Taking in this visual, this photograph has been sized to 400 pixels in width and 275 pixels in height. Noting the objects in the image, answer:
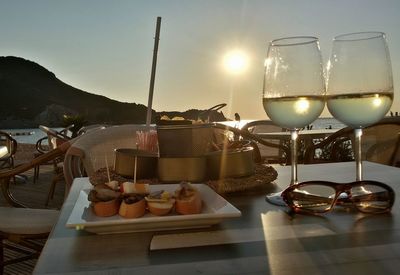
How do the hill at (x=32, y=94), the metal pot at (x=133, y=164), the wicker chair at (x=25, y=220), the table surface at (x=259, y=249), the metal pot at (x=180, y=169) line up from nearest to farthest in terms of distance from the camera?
1. the table surface at (x=259, y=249)
2. the metal pot at (x=180, y=169)
3. the metal pot at (x=133, y=164)
4. the wicker chair at (x=25, y=220)
5. the hill at (x=32, y=94)

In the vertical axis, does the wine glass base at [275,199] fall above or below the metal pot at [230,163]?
below

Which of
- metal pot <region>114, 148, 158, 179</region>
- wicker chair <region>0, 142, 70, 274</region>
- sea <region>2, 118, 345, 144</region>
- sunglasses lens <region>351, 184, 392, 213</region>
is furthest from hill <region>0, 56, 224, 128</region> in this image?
sunglasses lens <region>351, 184, 392, 213</region>

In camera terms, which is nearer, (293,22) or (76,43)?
(293,22)

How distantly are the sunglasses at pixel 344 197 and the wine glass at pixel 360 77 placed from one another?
0.14 meters

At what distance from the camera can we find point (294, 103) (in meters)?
0.88

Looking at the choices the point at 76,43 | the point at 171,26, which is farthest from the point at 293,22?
the point at 76,43

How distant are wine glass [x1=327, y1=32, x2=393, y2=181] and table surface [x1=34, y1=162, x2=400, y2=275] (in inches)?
7.9

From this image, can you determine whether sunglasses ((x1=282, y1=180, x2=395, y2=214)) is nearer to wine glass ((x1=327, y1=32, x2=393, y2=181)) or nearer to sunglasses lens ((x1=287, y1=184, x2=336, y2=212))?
sunglasses lens ((x1=287, y1=184, x2=336, y2=212))

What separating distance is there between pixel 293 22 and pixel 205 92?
109 centimetres

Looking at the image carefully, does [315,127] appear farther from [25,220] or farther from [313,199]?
[313,199]

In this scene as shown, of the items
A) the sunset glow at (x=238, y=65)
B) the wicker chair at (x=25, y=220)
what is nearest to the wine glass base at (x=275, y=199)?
the sunset glow at (x=238, y=65)

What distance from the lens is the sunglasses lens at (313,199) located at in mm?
822

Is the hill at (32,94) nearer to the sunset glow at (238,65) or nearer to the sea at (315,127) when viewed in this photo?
the sea at (315,127)

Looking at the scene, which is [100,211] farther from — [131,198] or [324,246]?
[324,246]
